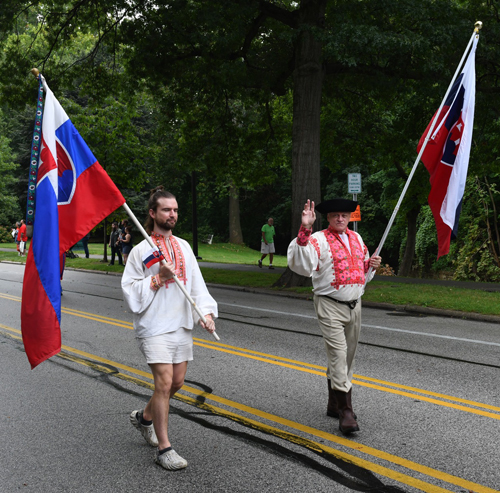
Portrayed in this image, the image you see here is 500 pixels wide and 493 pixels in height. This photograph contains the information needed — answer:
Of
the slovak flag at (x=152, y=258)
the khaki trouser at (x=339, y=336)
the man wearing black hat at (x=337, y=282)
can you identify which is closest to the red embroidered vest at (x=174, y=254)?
the slovak flag at (x=152, y=258)

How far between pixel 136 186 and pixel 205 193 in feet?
81.9

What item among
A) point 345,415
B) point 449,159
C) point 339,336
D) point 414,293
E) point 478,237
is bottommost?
point 414,293

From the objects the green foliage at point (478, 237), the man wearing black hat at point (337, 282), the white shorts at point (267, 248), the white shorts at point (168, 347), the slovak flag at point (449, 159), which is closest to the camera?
the white shorts at point (168, 347)

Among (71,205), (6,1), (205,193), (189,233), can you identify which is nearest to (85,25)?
(6,1)

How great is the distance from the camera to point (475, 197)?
80.8 feet

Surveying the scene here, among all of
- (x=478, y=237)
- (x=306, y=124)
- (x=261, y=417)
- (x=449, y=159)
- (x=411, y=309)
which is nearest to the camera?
(x=261, y=417)

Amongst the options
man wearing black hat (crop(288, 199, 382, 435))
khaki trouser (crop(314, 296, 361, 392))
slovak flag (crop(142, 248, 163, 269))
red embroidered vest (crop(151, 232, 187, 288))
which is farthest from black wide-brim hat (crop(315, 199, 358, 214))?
slovak flag (crop(142, 248, 163, 269))

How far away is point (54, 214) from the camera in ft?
13.8

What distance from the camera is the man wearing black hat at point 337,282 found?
489 centimetres

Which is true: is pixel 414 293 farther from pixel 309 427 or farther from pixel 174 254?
pixel 174 254

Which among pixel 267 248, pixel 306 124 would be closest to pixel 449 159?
pixel 306 124

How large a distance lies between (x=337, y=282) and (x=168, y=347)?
161 centimetres

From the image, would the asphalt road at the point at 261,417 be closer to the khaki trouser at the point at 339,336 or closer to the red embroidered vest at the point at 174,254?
the khaki trouser at the point at 339,336

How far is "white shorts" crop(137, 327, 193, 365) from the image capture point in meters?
4.14
